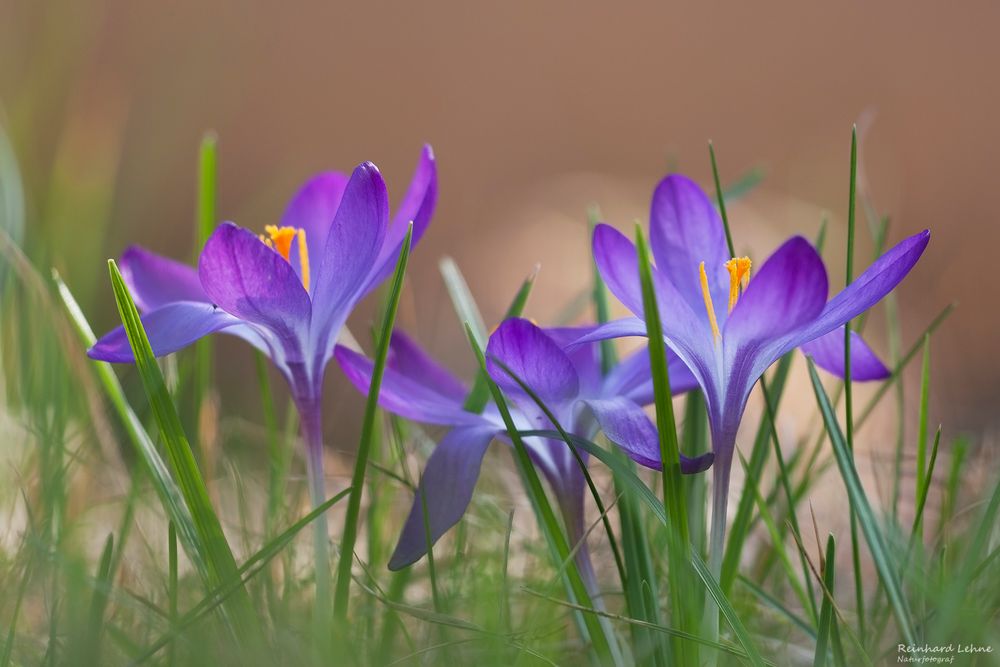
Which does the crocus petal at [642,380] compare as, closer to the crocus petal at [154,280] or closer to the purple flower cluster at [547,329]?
the purple flower cluster at [547,329]

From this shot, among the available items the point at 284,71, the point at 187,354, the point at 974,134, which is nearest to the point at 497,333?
the point at 187,354

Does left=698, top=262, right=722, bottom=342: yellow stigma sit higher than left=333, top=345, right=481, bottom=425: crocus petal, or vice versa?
left=698, top=262, right=722, bottom=342: yellow stigma

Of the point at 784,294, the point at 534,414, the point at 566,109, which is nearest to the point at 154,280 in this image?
the point at 534,414

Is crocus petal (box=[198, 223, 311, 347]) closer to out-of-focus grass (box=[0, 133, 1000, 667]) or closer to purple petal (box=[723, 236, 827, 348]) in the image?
out-of-focus grass (box=[0, 133, 1000, 667])

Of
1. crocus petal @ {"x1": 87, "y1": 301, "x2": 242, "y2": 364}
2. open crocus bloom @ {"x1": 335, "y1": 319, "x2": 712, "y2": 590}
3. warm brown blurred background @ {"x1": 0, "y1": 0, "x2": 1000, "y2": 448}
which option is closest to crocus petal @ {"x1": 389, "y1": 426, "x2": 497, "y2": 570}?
open crocus bloom @ {"x1": 335, "y1": 319, "x2": 712, "y2": 590}

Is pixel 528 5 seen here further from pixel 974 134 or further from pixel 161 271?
pixel 161 271

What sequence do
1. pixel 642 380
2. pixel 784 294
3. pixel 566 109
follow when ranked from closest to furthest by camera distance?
pixel 784 294, pixel 642 380, pixel 566 109

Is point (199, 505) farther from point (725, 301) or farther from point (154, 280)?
point (725, 301)
